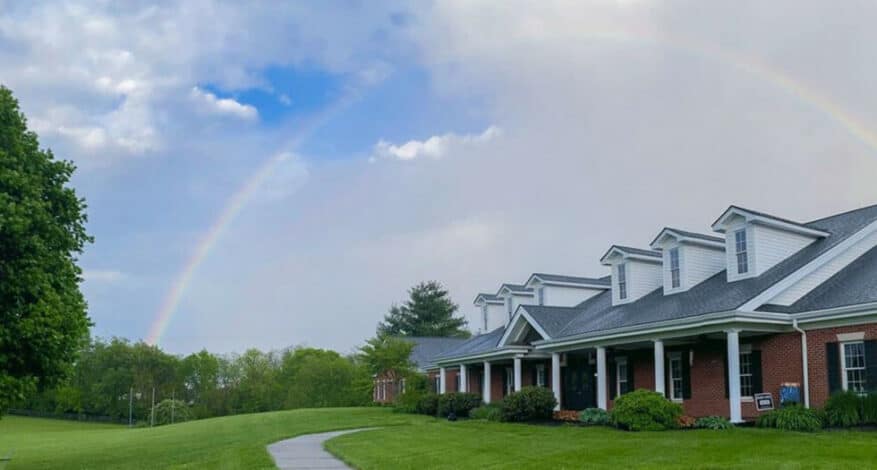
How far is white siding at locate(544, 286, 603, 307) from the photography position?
Answer: 113ft

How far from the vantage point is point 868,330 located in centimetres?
1891

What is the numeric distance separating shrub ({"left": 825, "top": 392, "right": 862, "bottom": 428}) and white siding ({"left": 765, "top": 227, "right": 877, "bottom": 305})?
323 centimetres

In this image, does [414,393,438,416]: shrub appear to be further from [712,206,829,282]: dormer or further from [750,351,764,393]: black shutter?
[750,351,764,393]: black shutter

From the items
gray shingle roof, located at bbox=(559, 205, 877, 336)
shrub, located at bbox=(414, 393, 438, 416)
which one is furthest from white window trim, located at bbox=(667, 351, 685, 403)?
shrub, located at bbox=(414, 393, 438, 416)

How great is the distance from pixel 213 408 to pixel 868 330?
60211 mm

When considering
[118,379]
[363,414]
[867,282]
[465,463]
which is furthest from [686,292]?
[118,379]

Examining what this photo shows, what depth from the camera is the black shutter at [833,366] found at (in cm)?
1947

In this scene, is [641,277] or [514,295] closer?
[641,277]

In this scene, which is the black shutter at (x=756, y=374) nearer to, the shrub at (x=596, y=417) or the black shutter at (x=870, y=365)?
the black shutter at (x=870, y=365)

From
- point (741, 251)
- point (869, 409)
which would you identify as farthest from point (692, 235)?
point (869, 409)

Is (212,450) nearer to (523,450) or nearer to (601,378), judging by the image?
(523,450)

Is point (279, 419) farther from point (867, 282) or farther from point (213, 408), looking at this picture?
point (213, 408)

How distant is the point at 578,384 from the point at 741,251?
29.9ft

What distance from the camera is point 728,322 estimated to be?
20.2m
